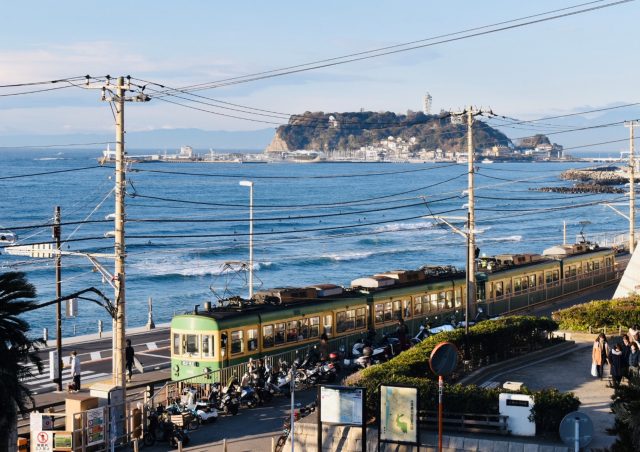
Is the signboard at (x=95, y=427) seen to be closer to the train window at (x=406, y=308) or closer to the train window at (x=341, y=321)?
the train window at (x=341, y=321)

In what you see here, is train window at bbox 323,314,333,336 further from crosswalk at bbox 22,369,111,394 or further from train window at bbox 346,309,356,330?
crosswalk at bbox 22,369,111,394

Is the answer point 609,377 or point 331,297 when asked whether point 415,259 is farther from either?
point 609,377

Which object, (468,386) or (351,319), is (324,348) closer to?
(351,319)

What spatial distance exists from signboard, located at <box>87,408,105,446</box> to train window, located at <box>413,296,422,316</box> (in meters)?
17.8

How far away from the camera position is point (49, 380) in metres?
33.1

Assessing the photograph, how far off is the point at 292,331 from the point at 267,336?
1249mm

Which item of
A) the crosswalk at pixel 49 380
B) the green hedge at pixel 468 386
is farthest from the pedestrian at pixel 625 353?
the crosswalk at pixel 49 380

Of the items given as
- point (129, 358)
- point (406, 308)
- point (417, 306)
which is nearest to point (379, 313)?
point (406, 308)

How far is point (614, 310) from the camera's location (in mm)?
32281

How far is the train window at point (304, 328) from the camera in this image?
32312 millimetres

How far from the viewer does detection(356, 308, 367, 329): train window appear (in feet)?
115

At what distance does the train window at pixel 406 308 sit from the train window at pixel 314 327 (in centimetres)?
550

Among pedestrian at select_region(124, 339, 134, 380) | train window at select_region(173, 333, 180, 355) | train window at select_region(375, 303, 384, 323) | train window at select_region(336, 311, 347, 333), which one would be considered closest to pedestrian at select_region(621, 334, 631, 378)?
train window at select_region(336, 311, 347, 333)

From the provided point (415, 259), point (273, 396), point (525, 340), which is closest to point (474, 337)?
point (525, 340)
